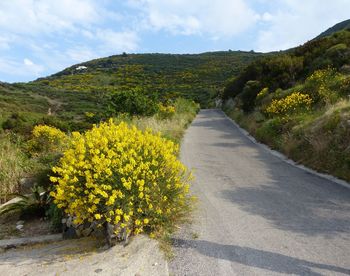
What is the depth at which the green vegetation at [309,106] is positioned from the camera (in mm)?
9938

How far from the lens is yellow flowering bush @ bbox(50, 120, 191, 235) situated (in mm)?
4953

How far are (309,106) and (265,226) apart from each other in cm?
1083

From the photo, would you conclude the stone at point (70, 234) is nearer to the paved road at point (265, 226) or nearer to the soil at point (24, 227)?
the soil at point (24, 227)

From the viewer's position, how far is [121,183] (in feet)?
16.6

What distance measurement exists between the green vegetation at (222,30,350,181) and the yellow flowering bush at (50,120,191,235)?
4.76 m

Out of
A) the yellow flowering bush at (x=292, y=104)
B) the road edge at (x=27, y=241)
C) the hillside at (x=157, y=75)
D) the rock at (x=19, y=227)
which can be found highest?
the hillside at (x=157, y=75)

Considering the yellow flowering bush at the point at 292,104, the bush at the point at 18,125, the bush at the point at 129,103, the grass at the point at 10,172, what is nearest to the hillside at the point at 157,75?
the bush at the point at 18,125

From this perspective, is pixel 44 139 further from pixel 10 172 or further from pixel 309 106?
pixel 309 106

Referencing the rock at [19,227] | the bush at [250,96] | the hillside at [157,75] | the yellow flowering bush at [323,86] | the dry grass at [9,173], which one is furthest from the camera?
the hillside at [157,75]

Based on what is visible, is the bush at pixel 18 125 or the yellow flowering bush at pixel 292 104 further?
the bush at pixel 18 125

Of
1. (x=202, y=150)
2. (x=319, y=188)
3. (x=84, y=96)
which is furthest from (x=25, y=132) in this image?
(x=84, y=96)

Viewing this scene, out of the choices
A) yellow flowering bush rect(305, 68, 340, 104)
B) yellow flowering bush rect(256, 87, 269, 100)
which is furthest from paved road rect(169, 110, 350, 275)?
yellow flowering bush rect(256, 87, 269, 100)

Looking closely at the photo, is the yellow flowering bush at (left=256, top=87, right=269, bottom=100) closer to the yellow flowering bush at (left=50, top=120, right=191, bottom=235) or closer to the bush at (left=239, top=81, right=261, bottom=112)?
the bush at (left=239, top=81, right=261, bottom=112)

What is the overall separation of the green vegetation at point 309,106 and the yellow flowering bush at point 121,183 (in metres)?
4.76
